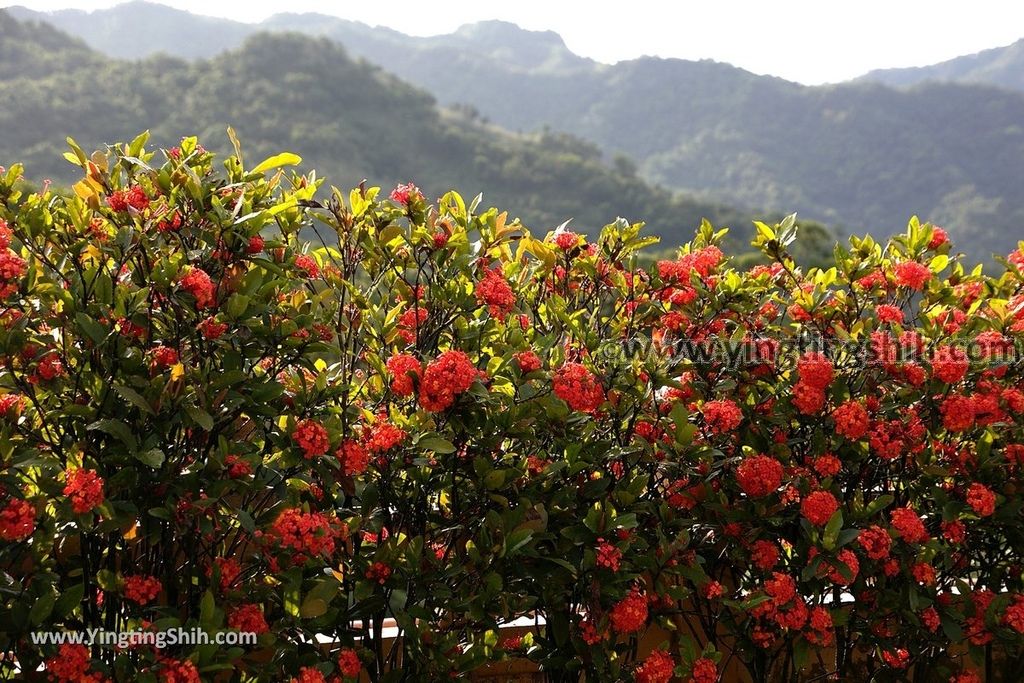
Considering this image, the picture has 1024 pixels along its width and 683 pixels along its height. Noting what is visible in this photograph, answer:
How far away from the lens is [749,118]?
67312 mm

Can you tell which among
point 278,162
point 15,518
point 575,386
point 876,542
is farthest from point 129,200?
point 876,542

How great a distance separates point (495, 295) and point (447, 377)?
30cm

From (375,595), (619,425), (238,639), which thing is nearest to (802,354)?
(619,425)

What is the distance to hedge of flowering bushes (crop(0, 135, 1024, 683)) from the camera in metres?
1.74

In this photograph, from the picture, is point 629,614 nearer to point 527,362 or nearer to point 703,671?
point 703,671

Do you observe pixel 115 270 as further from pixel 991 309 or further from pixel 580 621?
pixel 991 309

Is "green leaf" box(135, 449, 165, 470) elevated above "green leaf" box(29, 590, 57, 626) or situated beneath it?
elevated above

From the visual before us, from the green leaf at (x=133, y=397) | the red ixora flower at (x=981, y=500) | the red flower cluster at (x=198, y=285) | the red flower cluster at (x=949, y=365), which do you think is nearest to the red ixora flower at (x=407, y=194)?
the red flower cluster at (x=198, y=285)

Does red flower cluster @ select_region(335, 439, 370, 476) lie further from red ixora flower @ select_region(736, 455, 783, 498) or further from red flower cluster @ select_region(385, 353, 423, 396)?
red ixora flower @ select_region(736, 455, 783, 498)

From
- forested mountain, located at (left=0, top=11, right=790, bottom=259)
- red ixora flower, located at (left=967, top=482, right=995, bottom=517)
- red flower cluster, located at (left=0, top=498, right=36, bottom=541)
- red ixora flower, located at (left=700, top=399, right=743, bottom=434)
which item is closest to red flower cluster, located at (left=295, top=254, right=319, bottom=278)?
red flower cluster, located at (left=0, top=498, right=36, bottom=541)

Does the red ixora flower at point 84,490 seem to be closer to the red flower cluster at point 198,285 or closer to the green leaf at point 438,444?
the red flower cluster at point 198,285

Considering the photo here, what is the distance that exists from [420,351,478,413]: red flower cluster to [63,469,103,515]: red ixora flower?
0.64m

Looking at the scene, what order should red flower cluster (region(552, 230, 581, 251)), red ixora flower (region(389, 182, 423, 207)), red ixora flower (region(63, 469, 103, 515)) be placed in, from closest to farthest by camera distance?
red ixora flower (region(63, 469, 103, 515)) < red ixora flower (region(389, 182, 423, 207)) < red flower cluster (region(552, 230, 581, 251))

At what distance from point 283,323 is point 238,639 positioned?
63cm
